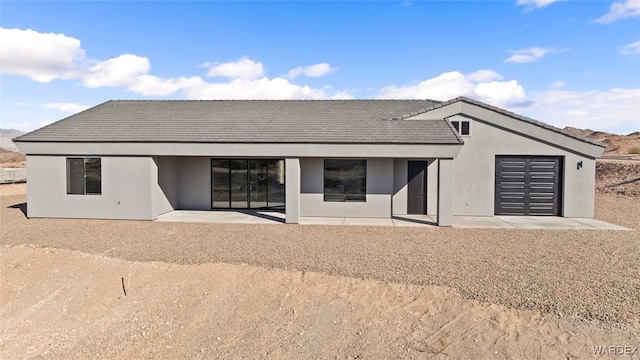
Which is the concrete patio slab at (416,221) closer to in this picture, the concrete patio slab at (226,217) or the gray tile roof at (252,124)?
the concrete patio slab at (226,217)

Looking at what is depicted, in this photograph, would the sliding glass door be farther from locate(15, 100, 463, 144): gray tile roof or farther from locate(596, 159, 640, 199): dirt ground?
locate(596, 159, 640, 199): dirt ground

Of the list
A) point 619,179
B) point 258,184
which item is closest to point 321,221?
point 258,184

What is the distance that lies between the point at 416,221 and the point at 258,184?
22.0 ft

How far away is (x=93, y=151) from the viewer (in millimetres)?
14352

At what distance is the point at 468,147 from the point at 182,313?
12478mm

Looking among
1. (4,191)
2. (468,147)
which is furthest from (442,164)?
(4,191)

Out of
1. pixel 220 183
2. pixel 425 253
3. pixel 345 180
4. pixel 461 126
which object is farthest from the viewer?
pixel 220 183

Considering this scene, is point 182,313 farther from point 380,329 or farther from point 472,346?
point 472,346

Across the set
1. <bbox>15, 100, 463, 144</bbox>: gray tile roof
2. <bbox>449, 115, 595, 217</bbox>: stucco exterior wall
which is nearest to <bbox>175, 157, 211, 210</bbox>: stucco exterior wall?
<bbox>15, 100, 463, 144</bbox>: gray tile roof

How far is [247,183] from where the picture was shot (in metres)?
16.4

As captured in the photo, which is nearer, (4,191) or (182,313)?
(182,313)

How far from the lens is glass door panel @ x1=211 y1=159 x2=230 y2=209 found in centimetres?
1636

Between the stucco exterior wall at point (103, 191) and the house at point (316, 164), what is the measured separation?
4cm

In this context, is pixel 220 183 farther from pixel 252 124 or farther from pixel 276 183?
pixel 252 124
